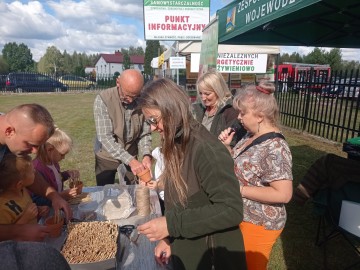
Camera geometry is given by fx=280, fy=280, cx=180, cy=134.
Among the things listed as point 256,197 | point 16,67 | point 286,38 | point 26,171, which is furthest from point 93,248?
point 16,67

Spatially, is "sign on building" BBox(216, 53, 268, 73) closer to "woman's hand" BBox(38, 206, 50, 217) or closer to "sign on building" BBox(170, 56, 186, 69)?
"sign on building" BBox(170, 56, 186, 69)

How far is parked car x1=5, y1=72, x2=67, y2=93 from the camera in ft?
69.9

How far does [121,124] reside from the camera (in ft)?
9.02

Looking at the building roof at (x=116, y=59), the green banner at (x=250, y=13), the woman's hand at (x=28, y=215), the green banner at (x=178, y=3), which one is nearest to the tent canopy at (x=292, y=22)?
the green banner at (x=250, y=13)

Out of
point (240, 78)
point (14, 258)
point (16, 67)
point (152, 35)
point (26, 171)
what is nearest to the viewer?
point (14, 258)

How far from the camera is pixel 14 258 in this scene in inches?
20.1

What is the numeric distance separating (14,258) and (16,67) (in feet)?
263

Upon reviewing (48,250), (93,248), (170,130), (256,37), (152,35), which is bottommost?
(93,248)

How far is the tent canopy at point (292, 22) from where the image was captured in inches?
101

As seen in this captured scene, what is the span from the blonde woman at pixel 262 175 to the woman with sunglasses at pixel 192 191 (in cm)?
39

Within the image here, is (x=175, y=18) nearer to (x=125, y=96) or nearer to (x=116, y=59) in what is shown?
(x=125, y=96)

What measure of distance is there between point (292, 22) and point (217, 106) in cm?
195

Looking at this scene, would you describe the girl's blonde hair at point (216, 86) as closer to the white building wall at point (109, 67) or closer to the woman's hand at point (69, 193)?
the woman's hand at point (69, 193)

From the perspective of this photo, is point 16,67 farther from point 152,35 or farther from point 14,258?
point 14,258
